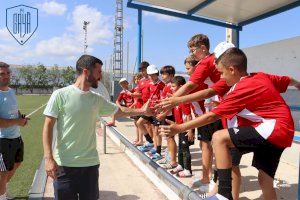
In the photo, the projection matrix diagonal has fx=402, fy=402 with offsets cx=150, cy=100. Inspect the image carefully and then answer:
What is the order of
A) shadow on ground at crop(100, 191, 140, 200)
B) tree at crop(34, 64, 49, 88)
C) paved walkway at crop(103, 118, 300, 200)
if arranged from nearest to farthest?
paved walkway at crop(103, 118, 300, 200), shadow on ground at crop(100, 191, 140, 200), tree at crop(34, 64, 49, 88)

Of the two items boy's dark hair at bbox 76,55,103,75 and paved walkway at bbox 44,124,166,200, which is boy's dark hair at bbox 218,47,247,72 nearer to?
boy's dark hair at bbox 76,55,103,75

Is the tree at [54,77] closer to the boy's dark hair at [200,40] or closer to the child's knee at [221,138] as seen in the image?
the boy's dark hair at [200,40]

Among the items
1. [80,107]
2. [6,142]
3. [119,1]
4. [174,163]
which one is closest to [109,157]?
[174,163]

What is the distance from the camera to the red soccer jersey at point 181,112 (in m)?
6.52

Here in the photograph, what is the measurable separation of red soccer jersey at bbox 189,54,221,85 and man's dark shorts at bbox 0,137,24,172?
8.35 feet

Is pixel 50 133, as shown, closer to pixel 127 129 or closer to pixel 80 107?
pixel 80 107

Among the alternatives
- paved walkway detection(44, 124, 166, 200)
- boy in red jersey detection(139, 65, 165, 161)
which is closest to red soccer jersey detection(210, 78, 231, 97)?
paved walkway detection(44, 124, 166, 200)

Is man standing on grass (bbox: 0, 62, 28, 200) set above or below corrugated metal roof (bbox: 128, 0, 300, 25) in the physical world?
below

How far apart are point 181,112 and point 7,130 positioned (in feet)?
9.58

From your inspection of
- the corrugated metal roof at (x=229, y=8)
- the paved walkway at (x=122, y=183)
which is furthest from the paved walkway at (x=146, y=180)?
the corrugated metal roof at (x=229, y=8)

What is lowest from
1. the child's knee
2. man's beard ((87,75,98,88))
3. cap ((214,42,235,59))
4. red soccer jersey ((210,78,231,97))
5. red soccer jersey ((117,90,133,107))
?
the child's knee

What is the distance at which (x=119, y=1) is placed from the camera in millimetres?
60438

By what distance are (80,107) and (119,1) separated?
58486 millimetres

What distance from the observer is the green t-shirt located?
3955mm
